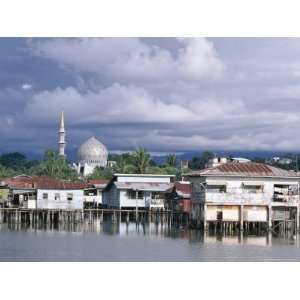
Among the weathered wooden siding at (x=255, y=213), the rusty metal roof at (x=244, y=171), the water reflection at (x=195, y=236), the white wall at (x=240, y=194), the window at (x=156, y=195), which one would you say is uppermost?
the rusty metal roof at (x=244, y=171)

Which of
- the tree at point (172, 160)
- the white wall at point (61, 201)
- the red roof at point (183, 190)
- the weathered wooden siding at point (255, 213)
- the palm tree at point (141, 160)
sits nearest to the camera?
the weathered wooden siding at point (255, 213)

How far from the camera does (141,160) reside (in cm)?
7881

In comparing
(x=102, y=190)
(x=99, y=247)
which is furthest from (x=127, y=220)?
(x=99, y=247)

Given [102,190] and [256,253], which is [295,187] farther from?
[102,190]

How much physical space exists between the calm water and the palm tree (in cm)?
3494

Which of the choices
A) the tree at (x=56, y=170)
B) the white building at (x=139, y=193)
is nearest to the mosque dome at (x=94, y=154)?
the tree at (x=56, y=170)

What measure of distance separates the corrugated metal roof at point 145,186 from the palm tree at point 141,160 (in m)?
14.9

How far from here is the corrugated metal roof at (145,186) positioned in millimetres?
61013

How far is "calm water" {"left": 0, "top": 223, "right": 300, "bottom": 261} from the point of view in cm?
2886

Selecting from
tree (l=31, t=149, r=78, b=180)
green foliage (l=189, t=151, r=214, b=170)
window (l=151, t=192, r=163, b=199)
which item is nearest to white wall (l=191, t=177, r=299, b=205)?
window (l=151, t=192, r=163, b=199)

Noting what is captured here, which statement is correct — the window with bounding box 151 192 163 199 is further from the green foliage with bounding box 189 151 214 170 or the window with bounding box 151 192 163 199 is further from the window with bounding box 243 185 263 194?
the green foliage with bounding box 189 151 214 170

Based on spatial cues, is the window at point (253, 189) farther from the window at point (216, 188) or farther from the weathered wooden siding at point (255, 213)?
the window at point (216, 188)

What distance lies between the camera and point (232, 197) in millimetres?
43625

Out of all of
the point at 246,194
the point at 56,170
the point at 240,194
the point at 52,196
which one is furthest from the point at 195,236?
the point at 56,170
